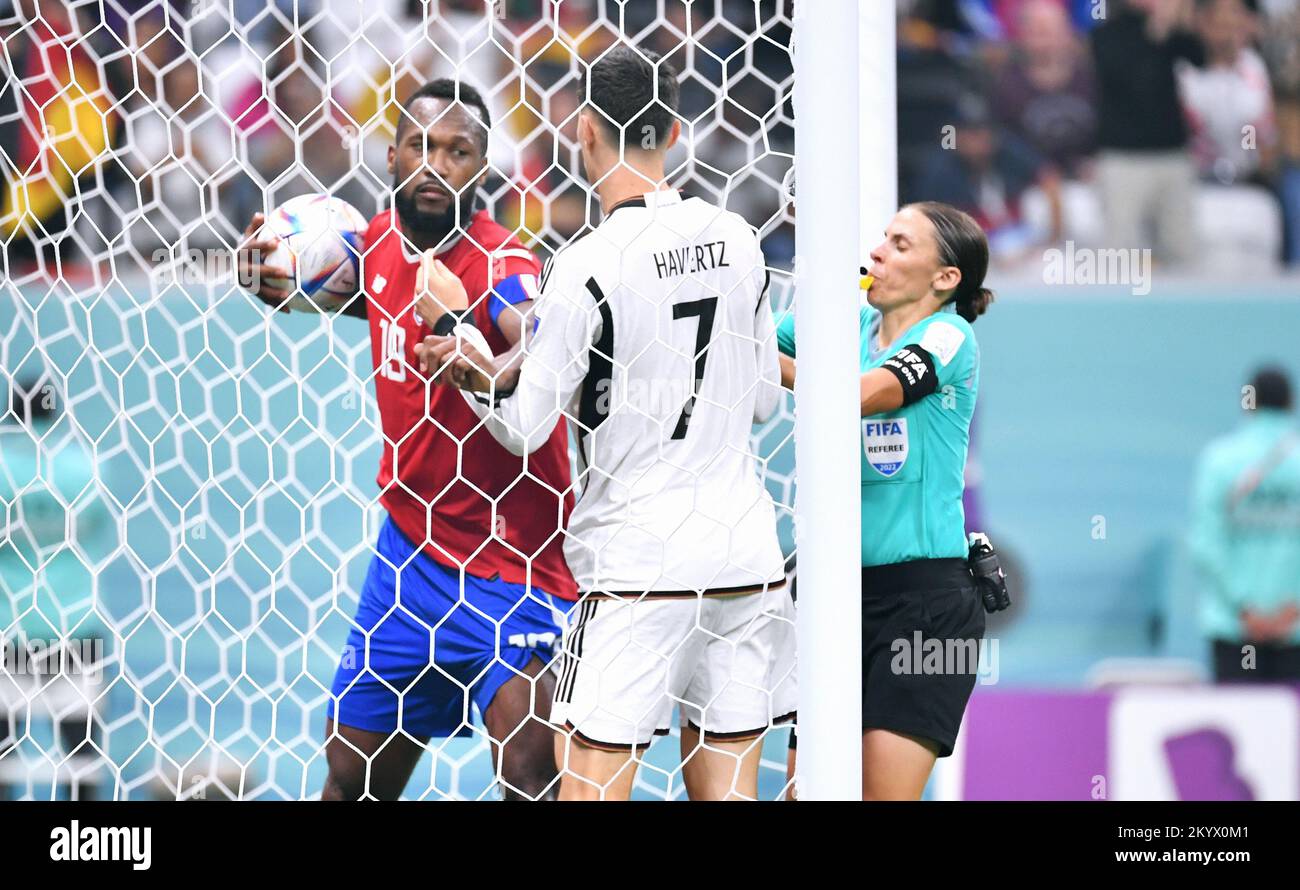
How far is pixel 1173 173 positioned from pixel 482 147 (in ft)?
15.2

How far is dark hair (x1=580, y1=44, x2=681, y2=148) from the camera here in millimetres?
2391

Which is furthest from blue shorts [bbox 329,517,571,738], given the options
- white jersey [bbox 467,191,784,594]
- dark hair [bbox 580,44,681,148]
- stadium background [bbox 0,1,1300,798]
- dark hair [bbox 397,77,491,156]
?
stadium background [bbox 0,1,1300,798]

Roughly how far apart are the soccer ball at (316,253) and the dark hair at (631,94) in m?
0.56

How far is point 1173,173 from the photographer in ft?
21.5

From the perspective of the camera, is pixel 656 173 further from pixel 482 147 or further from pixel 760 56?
pixel 760 56

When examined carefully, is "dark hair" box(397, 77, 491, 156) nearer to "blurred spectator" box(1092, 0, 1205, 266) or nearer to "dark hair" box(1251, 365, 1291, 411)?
"dark hair" box(1251, 365, 1291, 411)

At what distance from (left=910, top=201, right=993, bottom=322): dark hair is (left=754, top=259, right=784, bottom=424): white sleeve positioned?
29 centimetres

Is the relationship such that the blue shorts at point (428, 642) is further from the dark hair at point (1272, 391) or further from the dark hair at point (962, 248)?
the dark hair at point (1272, 391)

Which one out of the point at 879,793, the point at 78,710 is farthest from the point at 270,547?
the point at 879,793

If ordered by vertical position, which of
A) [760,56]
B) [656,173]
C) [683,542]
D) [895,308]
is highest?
[760,56]

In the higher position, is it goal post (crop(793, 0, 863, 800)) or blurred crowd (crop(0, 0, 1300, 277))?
blurred crowd (crop(0, 0, 1300, 277))

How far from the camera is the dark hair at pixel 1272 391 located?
14.5 ft

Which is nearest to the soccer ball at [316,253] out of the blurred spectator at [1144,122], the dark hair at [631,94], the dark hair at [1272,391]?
the dark hair at [631,94]

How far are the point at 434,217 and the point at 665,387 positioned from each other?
0.56m
